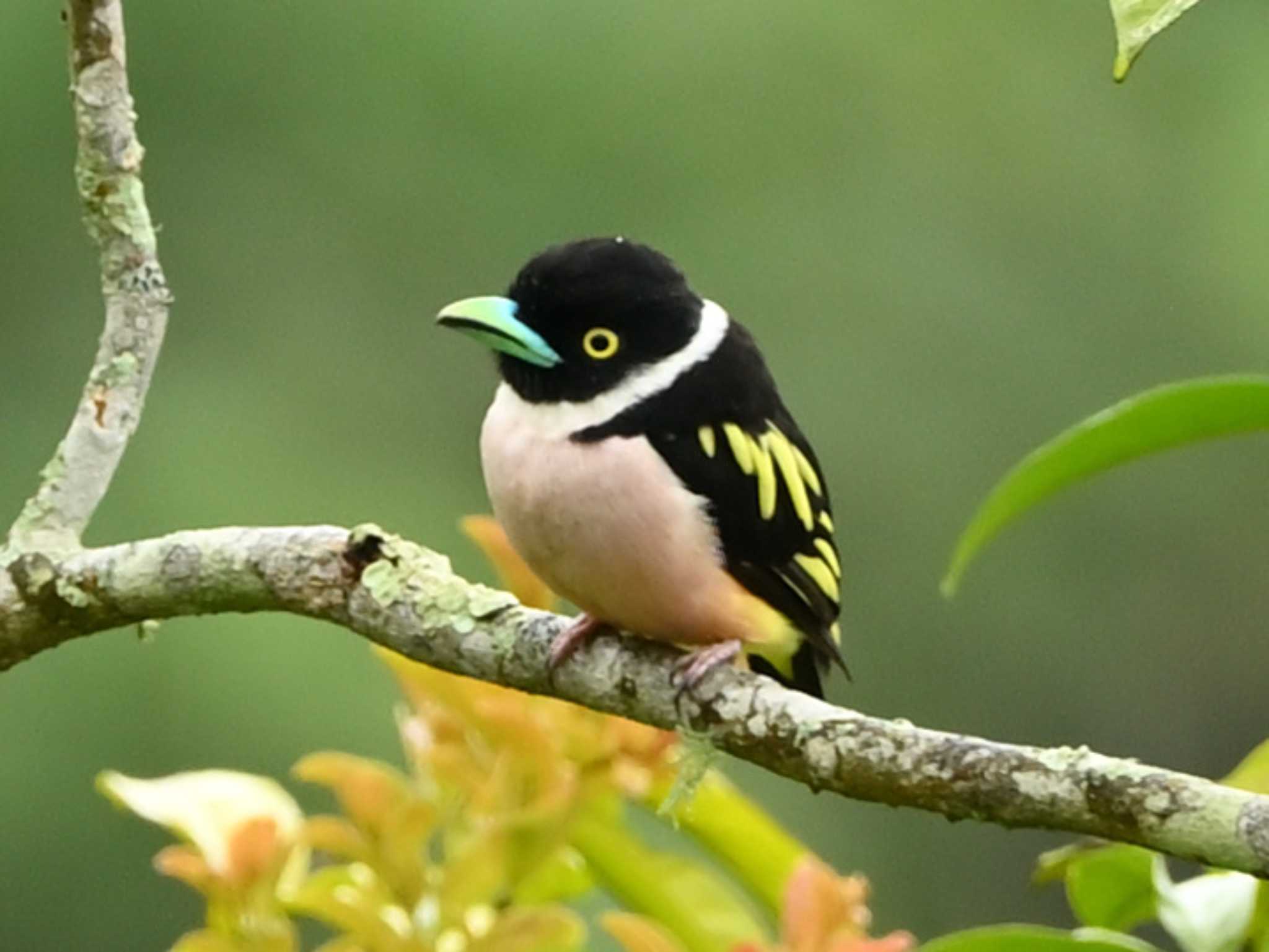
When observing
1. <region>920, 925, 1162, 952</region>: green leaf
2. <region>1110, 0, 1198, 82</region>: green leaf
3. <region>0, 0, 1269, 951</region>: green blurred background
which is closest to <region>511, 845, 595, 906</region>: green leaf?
<region>920, 925, 1162, 952</region>: green leaf

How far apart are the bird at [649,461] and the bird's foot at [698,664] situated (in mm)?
73

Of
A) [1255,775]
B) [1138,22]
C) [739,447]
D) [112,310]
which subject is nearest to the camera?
[1138,22]

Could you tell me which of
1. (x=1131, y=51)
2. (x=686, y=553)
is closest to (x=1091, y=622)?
(x=686, y=553)

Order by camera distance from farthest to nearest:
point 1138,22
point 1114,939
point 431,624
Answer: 1. point 431,624
2. point 1114,939
3. point 1138,22

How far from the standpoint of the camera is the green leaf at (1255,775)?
1437 millimetres

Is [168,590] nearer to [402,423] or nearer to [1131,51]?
[1131,51]

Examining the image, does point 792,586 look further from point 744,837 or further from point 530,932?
point 530,932

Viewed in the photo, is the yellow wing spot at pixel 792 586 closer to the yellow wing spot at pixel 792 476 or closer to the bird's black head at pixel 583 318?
the yellow wing spot at pixel 792 476

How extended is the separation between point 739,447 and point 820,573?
0.47ft

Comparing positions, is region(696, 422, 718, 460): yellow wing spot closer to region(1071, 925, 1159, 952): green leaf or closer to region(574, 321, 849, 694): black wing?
region(574, 321, 849, 694): black wing

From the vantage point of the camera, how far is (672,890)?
1.61 m

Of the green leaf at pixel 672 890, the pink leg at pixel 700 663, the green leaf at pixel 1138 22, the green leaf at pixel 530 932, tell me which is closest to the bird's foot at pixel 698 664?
the pink leg at pixel 700 663

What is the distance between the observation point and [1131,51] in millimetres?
1066

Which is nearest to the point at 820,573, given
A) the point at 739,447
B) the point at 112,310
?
the point at 739,447
